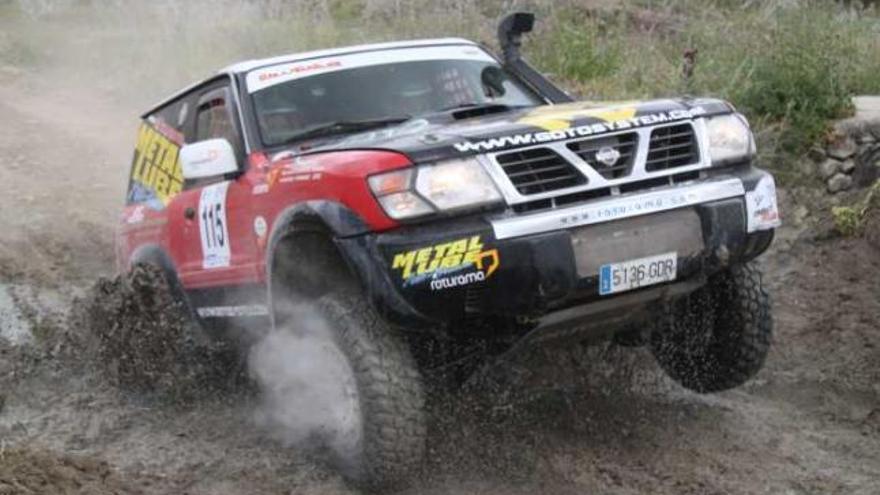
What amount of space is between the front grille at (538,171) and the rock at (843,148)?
4766mm

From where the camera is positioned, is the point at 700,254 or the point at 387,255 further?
the point at 700,254

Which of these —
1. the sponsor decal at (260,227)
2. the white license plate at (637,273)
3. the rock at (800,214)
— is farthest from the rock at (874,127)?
the sponsor decal at (260,227)

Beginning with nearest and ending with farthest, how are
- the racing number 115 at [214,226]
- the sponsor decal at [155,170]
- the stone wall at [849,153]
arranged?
the racing number 115 at [214,226] < the sponsor decal at [155,170] < the stone wall at [849,153]

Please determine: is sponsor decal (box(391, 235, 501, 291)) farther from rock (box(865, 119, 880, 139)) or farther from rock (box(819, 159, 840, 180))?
rock (box(865, 119, 880, 139))

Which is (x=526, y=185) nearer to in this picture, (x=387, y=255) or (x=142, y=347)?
(x=387, y=255)

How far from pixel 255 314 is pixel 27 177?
279 inches

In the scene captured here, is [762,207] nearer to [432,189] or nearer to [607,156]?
[607,156]

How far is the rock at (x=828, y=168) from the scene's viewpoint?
8493mm

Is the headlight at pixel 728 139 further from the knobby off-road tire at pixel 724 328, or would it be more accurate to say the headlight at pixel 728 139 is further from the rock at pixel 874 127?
the rock at pixel 874 127

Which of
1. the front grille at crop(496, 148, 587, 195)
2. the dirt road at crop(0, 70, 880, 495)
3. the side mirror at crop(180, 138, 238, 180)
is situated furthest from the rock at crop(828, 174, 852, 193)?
the side mirror at crop(180, 138, 238, 180)

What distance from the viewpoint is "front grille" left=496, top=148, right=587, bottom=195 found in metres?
4.31

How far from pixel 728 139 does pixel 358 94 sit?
5.85ft

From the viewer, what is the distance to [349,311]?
14.5ft

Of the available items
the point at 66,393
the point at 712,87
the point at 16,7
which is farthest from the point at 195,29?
the point at 66,393
